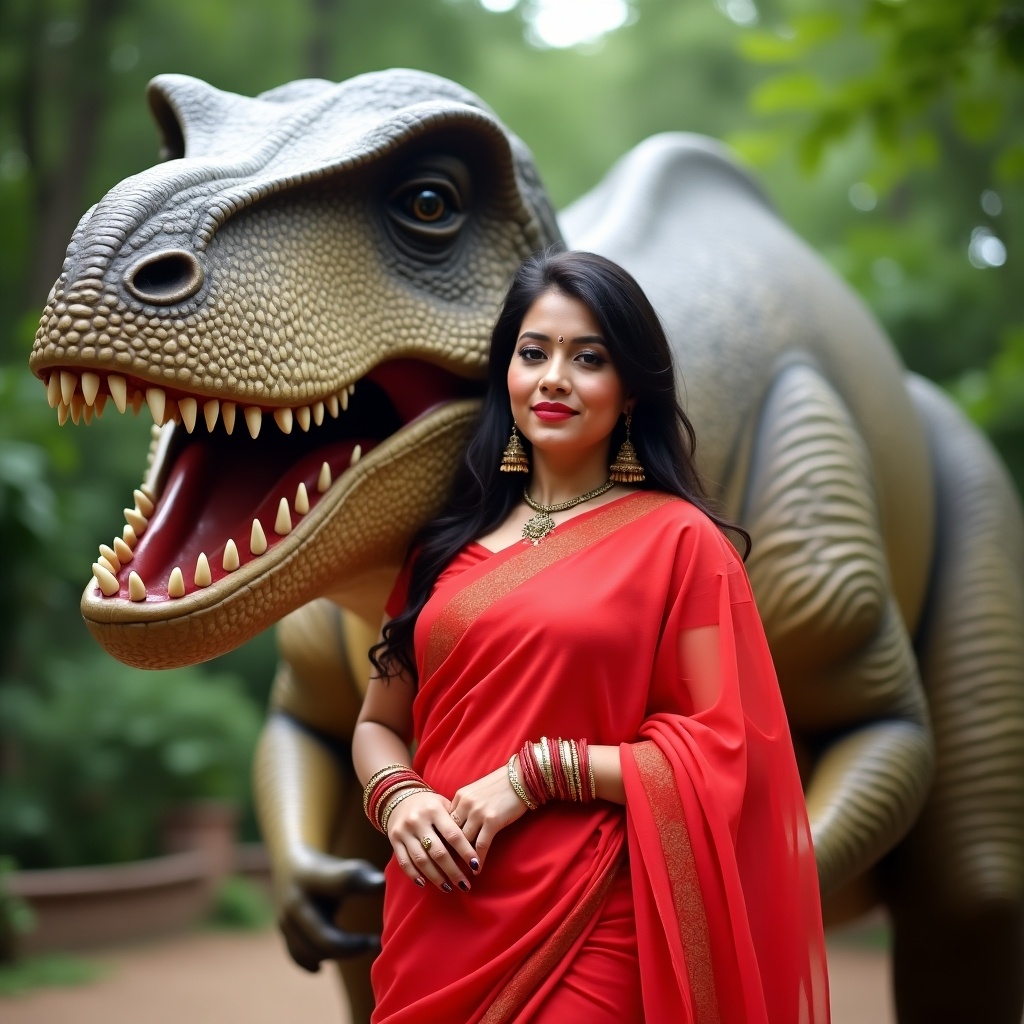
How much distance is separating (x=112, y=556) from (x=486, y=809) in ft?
1.92

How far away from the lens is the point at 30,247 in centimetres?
852

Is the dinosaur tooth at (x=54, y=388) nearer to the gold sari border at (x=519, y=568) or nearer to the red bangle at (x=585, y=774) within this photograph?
the gold sari border at (x=519, y=568)

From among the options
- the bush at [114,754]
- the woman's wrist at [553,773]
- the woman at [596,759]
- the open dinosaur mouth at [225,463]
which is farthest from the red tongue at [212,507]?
the bush at [114,754]

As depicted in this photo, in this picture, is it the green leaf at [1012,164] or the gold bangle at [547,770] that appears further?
the green leaf at [1012,164]

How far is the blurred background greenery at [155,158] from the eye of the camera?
679 centimetres

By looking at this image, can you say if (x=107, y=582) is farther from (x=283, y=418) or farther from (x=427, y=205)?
(x=427, y=205)

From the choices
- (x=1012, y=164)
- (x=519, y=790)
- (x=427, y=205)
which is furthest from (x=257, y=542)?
(x=1012, y=164)

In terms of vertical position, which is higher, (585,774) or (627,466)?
(627,466)

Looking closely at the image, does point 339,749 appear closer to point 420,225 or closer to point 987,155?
point 420,225

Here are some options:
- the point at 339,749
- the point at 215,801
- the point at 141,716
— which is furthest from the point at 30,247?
the point at 339,749

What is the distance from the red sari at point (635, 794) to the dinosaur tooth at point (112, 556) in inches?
17.0

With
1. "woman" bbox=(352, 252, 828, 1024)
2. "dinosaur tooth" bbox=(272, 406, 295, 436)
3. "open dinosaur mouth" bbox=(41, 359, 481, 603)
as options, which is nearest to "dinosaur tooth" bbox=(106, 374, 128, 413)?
"open dinosaur mouth" bbox=(41, 359, 481, 603)

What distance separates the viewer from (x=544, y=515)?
5.76 feet

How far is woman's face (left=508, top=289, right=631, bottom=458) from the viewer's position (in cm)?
169
